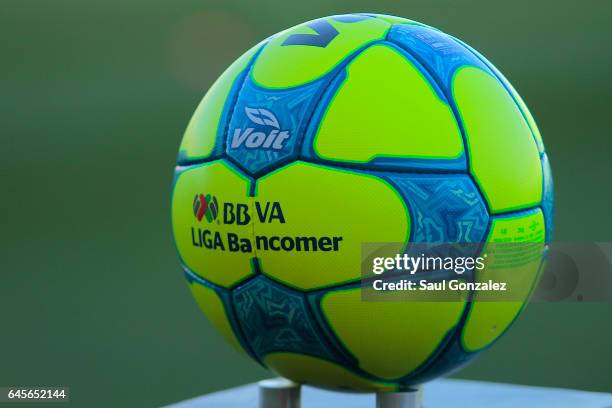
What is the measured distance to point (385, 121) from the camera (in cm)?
307

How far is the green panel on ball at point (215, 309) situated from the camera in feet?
11.0

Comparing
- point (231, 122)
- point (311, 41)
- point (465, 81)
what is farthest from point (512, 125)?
point (231, 122)

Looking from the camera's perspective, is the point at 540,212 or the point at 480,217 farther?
the point at 540,212

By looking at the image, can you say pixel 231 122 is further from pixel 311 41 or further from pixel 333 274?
pixel 333 274

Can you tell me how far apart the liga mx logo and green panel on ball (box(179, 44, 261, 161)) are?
0.47 ft

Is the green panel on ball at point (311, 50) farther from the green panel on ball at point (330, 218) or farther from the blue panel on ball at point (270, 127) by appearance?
the green panel on ball at point (330, 218)

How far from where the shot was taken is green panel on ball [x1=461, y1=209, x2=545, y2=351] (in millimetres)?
3160

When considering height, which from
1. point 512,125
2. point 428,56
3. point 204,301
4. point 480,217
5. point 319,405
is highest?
point 428,56

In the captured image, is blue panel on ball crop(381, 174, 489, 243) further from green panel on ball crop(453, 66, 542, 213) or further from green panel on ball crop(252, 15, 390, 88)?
green panel on ball crop(252, 15, 390, 88)

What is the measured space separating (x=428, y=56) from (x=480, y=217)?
0.56 metres

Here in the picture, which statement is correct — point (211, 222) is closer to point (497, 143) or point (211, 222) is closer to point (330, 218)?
point (330, 218)

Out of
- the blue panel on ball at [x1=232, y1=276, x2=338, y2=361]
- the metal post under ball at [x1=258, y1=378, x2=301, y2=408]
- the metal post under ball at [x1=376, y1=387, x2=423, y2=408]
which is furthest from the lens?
the metal post under ball at [x1=258, y1=378, x2=301, y2=408]

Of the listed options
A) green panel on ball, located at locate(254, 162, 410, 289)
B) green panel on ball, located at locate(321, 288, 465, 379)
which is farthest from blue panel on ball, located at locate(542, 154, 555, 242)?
green panel on ball, located at locate(254, 162, 410, 289)

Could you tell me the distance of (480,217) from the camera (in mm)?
3113
